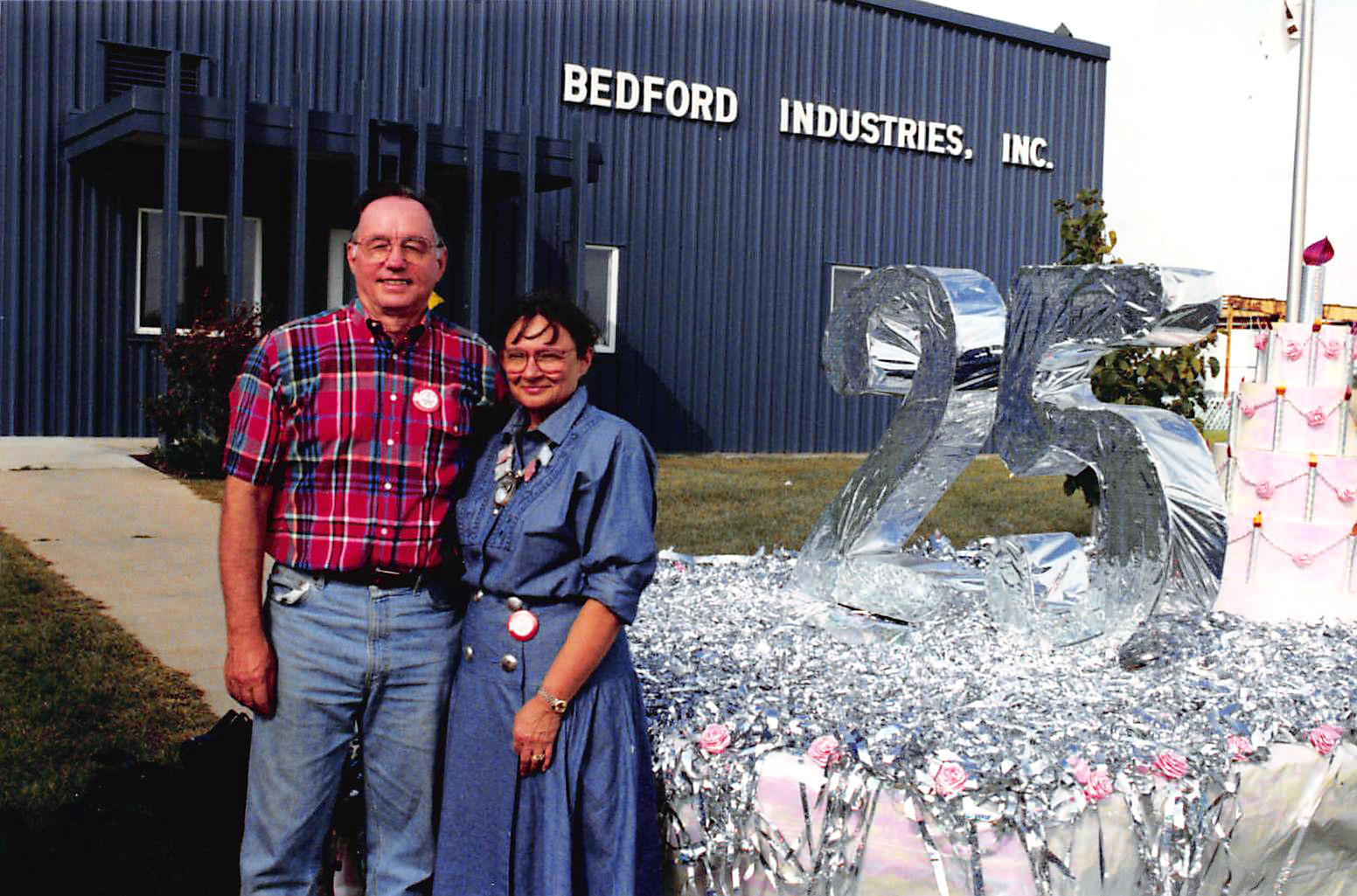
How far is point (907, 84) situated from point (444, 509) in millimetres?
15390

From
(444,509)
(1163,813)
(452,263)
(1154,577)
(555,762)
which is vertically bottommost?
(1163,813)

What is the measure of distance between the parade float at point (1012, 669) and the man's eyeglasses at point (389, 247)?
136 cm

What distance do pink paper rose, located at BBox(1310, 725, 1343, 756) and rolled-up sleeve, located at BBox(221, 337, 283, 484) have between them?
2726 millimetres

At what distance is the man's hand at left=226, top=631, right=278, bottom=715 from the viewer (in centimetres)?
264

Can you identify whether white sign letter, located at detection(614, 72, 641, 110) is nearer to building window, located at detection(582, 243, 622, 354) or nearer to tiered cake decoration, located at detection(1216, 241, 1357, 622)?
building window, located at detection(582, 243, 622, 354)

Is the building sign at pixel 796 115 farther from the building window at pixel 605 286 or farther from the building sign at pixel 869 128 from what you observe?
the building window at pixel 605 286

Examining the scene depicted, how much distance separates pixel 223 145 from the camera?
471 inches

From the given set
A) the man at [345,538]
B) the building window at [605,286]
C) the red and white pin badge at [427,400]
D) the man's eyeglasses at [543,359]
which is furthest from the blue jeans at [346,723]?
the building window at [605,286]

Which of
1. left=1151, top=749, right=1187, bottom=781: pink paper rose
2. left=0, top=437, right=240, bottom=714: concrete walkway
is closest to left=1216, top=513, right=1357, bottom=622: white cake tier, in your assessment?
left=1151, top=749, right=1187, bottom=781: pink paper rose

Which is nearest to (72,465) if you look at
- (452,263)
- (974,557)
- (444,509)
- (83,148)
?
(83,148)

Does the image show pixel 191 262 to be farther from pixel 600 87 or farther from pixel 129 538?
pixel 129 538

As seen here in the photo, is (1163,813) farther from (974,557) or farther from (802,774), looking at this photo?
(974,557)

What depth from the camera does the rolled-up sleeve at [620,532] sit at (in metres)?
2.58

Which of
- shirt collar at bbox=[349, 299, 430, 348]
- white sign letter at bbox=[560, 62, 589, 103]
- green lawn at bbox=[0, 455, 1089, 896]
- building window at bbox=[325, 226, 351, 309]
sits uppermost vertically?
white sign letter at bbox=[560, 62, 589, 103]
